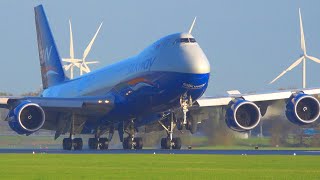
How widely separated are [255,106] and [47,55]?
22.1 meters

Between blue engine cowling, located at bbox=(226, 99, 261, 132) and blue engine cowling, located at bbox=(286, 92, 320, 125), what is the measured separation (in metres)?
2.03

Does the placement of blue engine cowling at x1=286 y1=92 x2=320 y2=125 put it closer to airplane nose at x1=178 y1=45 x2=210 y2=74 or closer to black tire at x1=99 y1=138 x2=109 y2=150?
airplane nose at x1=178 y1=45 x2=210 y2=74

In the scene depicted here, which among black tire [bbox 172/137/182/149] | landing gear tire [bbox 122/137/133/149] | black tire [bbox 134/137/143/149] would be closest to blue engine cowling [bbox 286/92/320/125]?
black tire [bbox 172/137/182/149]

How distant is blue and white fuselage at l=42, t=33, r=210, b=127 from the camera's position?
194 feet

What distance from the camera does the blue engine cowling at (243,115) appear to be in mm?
62875

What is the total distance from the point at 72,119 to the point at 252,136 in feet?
58.0

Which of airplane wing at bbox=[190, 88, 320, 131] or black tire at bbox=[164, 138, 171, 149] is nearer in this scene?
airplane wing at bbox=[190, 88, 320, 131]

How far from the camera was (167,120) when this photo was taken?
65.2 m

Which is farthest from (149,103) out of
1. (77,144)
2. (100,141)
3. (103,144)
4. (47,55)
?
(47,55)
